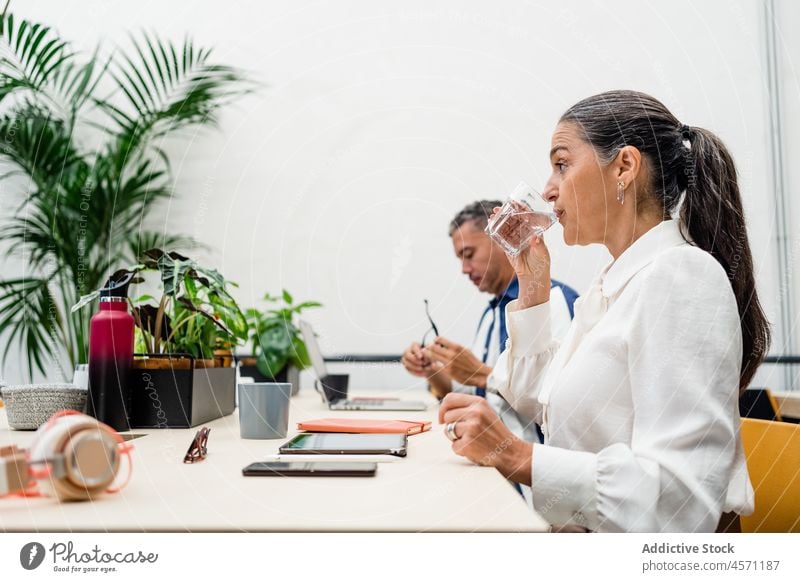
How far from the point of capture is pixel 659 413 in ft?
2.24

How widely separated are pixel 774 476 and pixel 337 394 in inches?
43.4

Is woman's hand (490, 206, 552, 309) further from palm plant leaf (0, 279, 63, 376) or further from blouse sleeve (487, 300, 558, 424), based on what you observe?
palm plant leaf (0, 279, 63, 376)

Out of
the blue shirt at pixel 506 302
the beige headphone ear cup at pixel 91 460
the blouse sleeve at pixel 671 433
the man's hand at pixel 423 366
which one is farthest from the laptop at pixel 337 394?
the beige headphone ear cup at pixel 91 460

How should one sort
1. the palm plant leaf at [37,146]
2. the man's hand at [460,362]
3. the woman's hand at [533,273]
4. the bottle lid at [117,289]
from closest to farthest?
the bottle lid at [117,289] < the woman's hand at [533,273] < the man's hand at [460,362] < the palm plant leaf at [37,146]

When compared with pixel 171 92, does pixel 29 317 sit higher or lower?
lower

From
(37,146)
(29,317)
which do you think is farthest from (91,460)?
(37,146)

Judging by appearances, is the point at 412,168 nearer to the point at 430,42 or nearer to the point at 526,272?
the point at 430,42

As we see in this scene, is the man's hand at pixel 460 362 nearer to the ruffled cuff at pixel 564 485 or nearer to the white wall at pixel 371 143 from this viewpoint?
the white wall at pixel 371 143

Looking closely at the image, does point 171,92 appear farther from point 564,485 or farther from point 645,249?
point 564,485

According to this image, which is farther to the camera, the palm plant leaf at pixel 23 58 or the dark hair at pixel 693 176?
the palm plant leaf at pixel 23 58

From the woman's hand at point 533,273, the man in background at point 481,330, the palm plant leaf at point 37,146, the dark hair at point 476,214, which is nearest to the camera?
the woman's hand at point 533,273

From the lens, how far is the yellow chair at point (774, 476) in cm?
79

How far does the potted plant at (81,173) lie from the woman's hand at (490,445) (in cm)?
167
